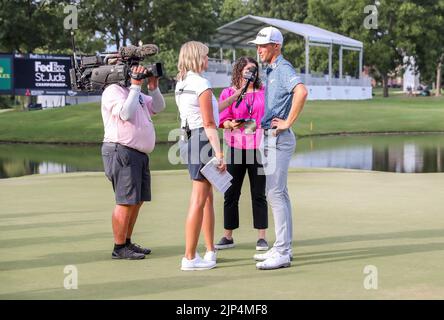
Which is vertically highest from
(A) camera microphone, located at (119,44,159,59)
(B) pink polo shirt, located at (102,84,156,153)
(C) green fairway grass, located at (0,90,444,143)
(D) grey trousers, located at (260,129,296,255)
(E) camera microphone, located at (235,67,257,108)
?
(A) camera microphone, located at (119,44,159,59)

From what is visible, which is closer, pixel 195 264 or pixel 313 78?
pixel 195 264

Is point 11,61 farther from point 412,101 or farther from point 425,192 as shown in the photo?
point 412,101

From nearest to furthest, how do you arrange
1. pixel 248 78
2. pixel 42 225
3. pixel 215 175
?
pixel 215 175
pixel 248 78
pixel 42 225

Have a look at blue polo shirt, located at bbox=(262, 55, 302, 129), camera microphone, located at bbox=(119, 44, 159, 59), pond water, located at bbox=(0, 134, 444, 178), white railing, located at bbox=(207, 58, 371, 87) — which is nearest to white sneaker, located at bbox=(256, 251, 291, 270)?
blue polo shirt, located at bbox=(262, 55, 302, 129)

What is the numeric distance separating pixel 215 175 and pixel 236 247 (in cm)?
169

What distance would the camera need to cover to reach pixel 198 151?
7.66 m

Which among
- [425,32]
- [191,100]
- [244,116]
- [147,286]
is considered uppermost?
[425,32]

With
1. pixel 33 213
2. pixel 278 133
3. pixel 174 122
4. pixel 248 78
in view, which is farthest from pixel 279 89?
pixel 174 122

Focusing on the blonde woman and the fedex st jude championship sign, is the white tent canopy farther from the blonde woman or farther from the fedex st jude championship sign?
the blonde woman

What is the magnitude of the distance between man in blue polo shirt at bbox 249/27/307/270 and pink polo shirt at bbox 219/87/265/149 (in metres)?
0.90

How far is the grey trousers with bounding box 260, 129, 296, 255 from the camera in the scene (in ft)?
25.4

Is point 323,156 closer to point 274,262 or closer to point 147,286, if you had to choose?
point 274,262

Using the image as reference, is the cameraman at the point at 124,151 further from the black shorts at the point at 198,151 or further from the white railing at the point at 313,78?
the white railing at the point at 313,78

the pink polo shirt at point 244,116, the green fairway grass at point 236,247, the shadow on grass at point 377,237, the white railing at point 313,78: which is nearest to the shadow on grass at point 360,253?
the green fairway grass at point 236,247
